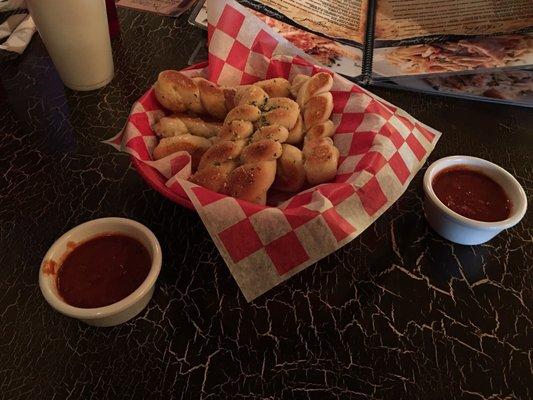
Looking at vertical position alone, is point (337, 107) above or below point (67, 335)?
above

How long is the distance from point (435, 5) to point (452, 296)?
3.23 ft

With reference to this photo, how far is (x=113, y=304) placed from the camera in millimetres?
659

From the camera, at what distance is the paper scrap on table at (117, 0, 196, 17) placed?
1514 millimetres

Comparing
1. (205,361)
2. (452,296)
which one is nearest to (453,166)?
(452,296)

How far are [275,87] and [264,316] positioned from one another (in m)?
0.50

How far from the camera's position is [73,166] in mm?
1021

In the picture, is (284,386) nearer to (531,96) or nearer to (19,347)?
(19,347)

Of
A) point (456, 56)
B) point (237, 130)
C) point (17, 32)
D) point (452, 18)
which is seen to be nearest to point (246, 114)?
point (237, 130)

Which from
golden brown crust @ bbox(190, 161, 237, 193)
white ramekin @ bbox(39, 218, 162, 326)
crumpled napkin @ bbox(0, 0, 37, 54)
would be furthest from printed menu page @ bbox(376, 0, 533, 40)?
crumpled napkin @ bbox(0, 0, 37, 54)

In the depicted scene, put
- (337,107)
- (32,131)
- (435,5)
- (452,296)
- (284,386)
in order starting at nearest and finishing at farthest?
1. (284,386)
2. (452,296)
3. (337,107)
4. (32,131)
5. (435,5)

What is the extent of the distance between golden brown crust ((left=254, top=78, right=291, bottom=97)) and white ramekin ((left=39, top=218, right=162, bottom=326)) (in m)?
0.43

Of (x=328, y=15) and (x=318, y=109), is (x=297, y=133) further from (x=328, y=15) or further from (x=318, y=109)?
(x=328, y=15)

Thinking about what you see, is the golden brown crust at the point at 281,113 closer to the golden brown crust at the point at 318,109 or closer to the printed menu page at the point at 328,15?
the golden brown crust at the point at 318,109

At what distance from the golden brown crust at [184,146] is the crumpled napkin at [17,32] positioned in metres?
0.76
